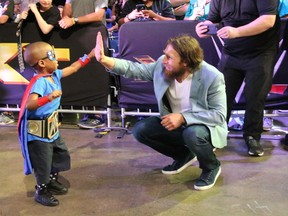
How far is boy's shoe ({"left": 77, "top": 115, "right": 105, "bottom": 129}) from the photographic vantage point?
4.44m

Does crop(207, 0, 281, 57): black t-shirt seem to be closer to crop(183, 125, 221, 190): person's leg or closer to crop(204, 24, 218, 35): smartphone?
crop(204, 24, 218, 35): smartphone

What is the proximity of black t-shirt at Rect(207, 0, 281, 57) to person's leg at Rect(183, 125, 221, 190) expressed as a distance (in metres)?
0.94

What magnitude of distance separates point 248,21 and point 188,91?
89 cm

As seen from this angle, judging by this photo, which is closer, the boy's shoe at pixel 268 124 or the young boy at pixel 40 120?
the young boy at pixel 40 120

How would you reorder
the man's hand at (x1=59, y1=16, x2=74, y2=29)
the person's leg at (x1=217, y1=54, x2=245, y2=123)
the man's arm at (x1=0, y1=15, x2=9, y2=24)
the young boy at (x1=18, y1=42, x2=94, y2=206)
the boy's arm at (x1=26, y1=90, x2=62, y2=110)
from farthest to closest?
1. the man's arm at (x1=0, y1=15, x2=9, y2=24)
2. the man's hand at (x1=59, y1=16, x2=74, y2=29)
3. the person's leg at (x1=217, y1=54, x2=245, y2=123)
4. the young boy at (x1=18, y1=42, x2=94, y2=206)
5. the boy's arm at (x1=26, y1=90, x2=62, y2=110)

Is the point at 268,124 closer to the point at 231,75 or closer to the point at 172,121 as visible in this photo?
the point at 231,75

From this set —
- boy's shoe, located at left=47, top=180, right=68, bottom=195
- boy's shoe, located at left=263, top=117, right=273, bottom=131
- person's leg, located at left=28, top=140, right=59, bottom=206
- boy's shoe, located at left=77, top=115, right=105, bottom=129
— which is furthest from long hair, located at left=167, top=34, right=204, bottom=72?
boy's shoe, located at left=77, top=115, right=105, bottom=129

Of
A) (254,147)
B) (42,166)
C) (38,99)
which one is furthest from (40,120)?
(254,147)

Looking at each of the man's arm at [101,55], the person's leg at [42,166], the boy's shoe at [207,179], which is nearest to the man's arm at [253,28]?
the man's arm at [101,55]

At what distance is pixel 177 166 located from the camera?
3.23m

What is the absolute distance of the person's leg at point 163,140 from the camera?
308 cm

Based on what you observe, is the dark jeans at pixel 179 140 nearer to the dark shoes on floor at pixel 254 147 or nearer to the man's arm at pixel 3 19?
the dark shoes on floor at pixel 254 147

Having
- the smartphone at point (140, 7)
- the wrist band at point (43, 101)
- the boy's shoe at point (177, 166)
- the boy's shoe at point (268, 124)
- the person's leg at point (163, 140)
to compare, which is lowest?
the boy's shoe at point (177, 166)

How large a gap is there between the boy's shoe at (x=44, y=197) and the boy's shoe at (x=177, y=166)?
3.04 ft
